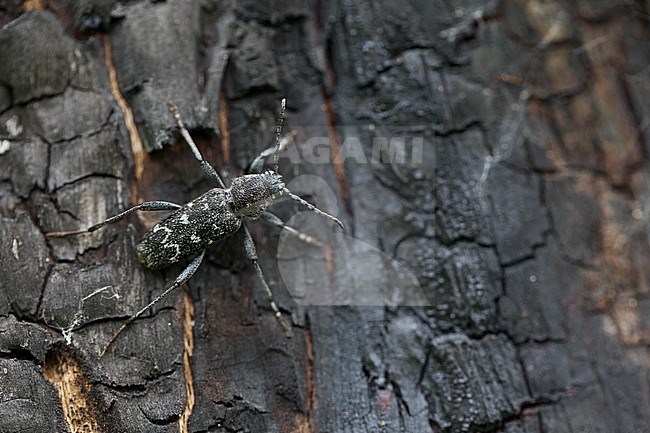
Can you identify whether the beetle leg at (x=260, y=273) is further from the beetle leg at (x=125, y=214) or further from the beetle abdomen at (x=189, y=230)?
the beetle leg at (x=125, y=214)

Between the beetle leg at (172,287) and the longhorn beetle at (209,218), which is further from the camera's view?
the longhorn beetle at (209,218)

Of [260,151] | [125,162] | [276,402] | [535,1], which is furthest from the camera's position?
[535,1]

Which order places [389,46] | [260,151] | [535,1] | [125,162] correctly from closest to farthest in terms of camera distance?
[125,162] → [260,151] → [389,46] → [535,1]

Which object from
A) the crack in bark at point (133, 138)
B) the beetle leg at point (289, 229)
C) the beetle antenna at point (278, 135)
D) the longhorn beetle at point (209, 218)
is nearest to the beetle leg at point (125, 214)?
the longhorn beetle at point (209, 218)

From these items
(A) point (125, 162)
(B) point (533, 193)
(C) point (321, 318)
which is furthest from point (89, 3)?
(B) point (533, 193)

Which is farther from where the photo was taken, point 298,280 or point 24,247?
point 298,280

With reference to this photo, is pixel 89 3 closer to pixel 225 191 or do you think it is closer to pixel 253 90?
pixel 253 90

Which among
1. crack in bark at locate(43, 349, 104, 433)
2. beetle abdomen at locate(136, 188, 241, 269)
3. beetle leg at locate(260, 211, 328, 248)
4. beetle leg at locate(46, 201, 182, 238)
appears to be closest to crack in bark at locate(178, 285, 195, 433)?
beetle abdomen at locate(136, 188, 241, 269)
